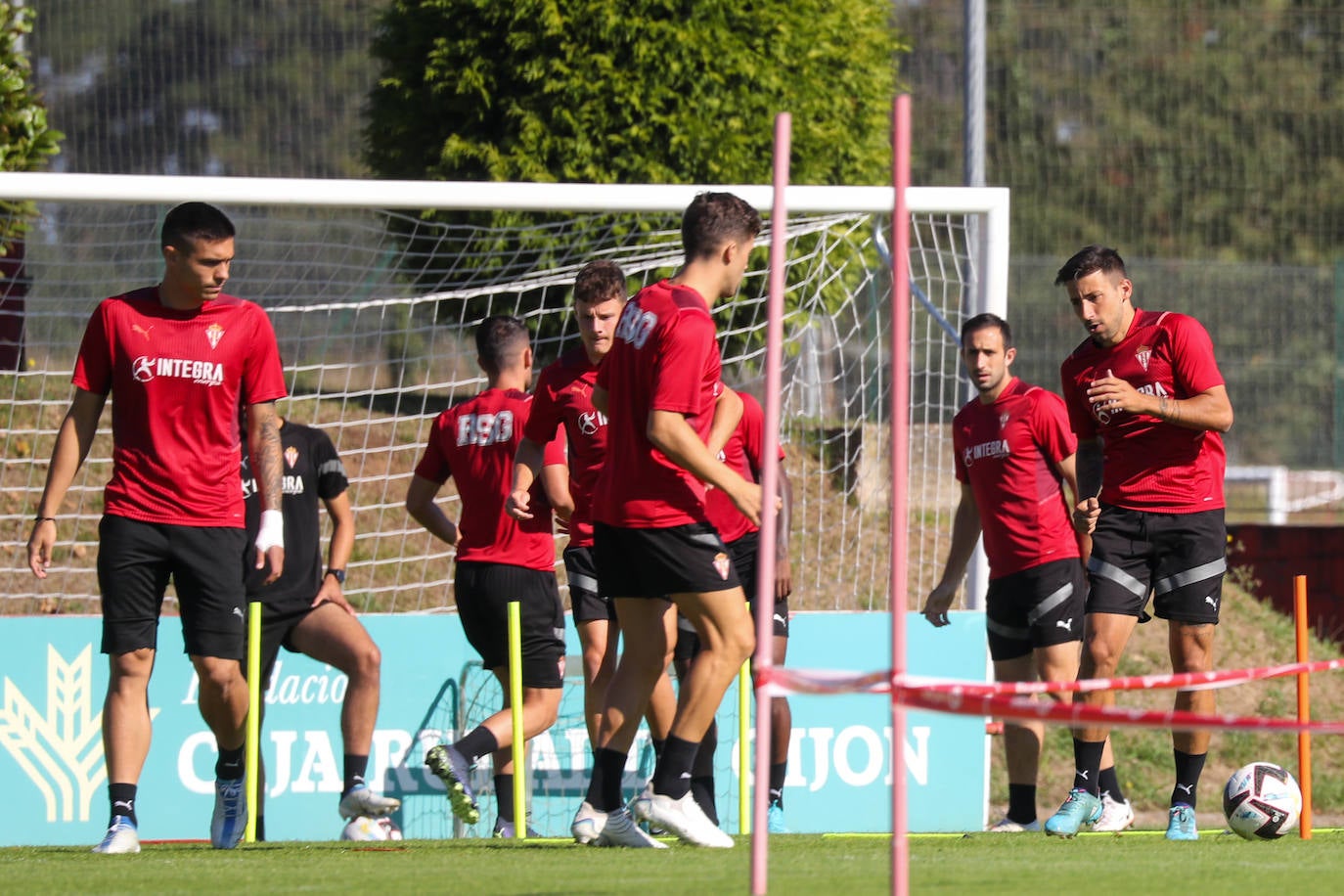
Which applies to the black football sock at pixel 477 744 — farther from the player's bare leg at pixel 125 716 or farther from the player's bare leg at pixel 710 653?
the player's bare leg at pixel 710 653

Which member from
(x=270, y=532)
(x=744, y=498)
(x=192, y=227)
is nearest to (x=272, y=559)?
(x=270, y=532)

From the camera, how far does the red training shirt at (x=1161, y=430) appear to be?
6785 mm

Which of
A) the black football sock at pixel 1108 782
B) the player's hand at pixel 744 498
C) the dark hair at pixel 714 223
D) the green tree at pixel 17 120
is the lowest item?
the black football sock at pixel 1108 782

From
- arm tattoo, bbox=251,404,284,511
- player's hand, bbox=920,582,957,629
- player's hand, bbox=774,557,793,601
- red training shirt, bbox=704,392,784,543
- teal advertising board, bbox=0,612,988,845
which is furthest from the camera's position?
teal advertising board, bbox=0,612,988,845

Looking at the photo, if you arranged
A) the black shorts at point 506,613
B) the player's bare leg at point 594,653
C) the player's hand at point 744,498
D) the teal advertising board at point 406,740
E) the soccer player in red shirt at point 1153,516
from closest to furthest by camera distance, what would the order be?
the player's hand at point 744,498, the soccer player in red shirt at point 1153,516, the player's bare leg at point 594,653, the black shorts at point 506,613, the teal advertising board at point 406,740

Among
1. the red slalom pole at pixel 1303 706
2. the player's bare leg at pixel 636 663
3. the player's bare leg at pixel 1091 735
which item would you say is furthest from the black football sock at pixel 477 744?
the red slalom pole at pixel 1303 706

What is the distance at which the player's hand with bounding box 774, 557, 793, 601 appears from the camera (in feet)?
23.4

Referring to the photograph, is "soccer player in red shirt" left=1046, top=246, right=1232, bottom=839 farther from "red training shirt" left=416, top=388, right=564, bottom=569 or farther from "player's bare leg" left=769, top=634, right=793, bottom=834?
"red training shirt" left=416, top=388, right=564, bottom=569

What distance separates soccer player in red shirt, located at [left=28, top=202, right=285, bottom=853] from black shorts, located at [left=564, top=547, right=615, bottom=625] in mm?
1893

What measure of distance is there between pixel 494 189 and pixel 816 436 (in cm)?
494

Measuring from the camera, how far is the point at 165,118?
2550 centimetres

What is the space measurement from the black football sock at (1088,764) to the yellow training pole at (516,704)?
2373 mm

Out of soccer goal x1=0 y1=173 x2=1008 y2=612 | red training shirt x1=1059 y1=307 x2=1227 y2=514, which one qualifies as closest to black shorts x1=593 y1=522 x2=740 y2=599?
red training shirt x1=1059 y1=307 x2=1227 y2=514

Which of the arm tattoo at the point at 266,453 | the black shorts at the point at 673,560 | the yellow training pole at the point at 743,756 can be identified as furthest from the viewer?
the yellow training pole at the point at 743,756
